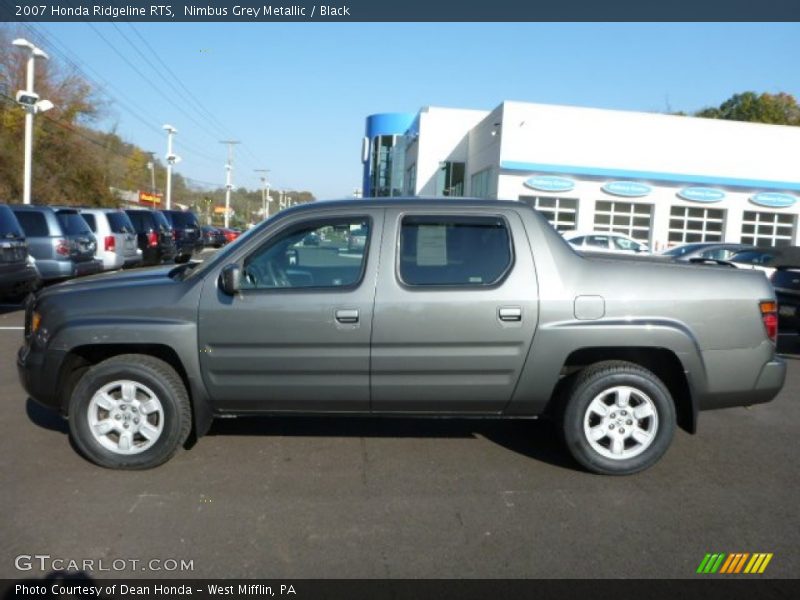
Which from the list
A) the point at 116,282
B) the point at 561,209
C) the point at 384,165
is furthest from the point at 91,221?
the point at 384,165

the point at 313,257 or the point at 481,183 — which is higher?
the point at 481,183

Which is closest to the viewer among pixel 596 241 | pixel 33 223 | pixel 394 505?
pixel 394 505

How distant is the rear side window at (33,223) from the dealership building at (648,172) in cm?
1824

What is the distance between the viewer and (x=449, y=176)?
39500 mm

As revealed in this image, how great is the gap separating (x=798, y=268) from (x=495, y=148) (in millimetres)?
20969

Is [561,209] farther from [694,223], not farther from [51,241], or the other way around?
[51,241]

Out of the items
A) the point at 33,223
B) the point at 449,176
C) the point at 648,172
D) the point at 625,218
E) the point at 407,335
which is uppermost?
the point at 449,176

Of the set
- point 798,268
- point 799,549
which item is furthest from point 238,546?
point 798,268

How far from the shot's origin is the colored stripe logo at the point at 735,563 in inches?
140

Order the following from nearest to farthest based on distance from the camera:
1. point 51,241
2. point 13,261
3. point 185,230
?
point 13,261 → point 51,241 → point 185,230

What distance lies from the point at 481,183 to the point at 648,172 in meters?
7.66

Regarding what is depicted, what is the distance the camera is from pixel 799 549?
3766 mm
